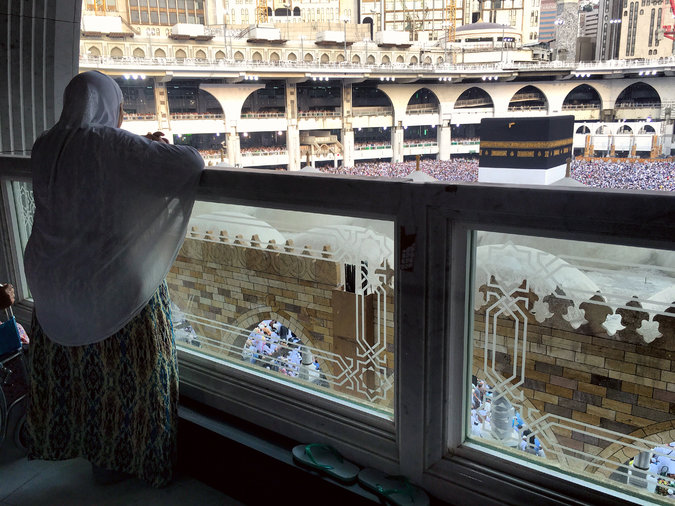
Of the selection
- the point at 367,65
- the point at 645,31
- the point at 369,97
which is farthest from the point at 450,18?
the point at 367,65

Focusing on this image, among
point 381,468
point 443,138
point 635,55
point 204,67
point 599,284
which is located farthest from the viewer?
point 635,55

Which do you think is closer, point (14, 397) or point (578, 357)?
point (578, 357)

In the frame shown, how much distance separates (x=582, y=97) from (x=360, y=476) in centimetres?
2166

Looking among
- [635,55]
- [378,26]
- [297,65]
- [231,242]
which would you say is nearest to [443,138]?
[297,65]

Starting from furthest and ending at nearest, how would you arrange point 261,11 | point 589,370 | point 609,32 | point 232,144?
point 609,32
point 261,11
point 232,144
point 589,370

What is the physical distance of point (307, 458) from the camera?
786mm

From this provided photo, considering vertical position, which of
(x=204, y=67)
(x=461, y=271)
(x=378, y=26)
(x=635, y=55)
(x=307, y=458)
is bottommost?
(x=307, y=458)

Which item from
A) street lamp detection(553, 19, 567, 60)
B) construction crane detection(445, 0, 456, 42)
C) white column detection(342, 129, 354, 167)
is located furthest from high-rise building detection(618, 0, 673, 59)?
white column detection(342, 129, 354, 167)

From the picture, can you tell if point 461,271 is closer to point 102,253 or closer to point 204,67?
point 102,253

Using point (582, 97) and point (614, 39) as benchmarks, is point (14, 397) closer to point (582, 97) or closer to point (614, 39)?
point (582, 97)

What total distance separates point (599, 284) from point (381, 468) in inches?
15.3

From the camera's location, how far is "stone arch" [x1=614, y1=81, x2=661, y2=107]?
18.9 m

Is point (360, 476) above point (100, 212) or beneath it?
beneath

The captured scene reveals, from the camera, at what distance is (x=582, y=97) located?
19.7m
